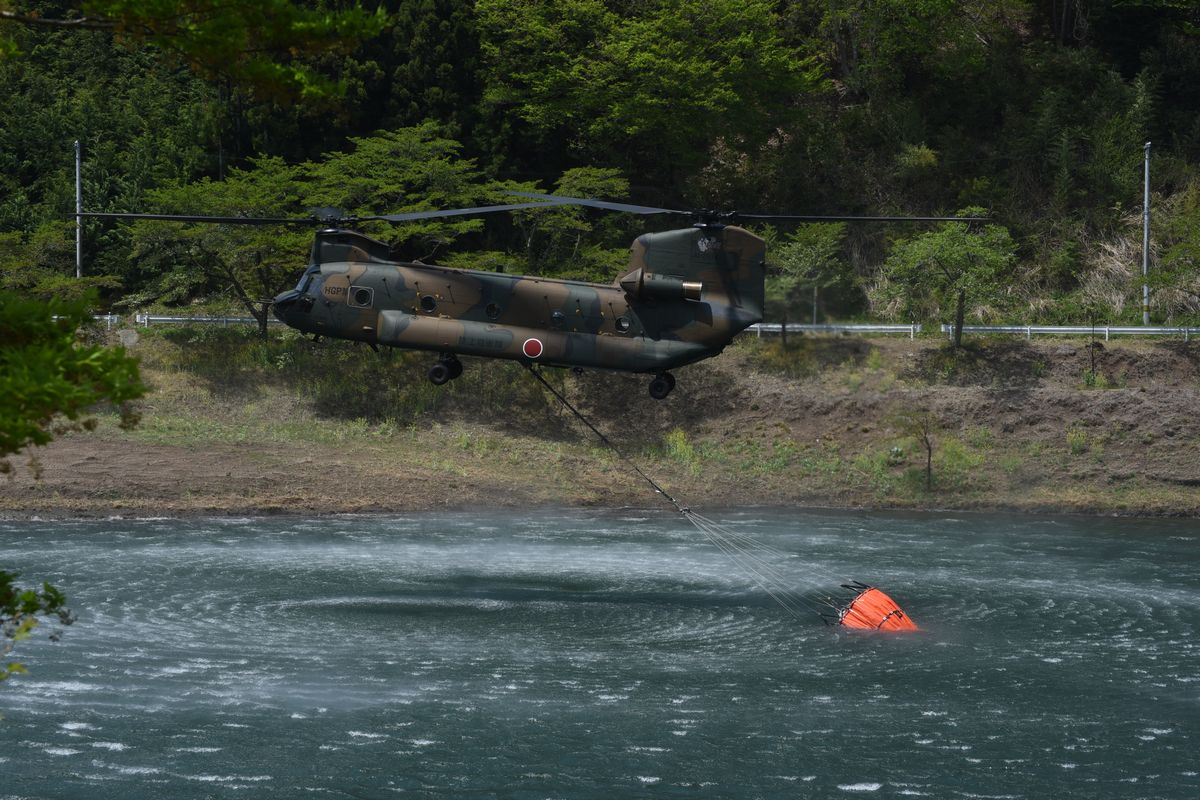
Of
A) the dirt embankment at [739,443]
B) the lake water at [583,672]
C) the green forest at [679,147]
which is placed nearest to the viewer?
the lake water at [583,672]

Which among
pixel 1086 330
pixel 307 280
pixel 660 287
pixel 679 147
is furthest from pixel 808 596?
pixel 679 147

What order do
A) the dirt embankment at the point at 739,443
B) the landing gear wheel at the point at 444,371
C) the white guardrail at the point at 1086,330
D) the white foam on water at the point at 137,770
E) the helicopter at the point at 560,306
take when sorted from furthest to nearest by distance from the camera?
the white guardrail at the point at 1086,330 < the dirt embankment at the point at 739,443 < the landing gear wheel at the point at 444,371 < the helicopter at the point at 560,306 < the white foam on water at the point at 137,770

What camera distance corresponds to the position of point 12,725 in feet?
78.9

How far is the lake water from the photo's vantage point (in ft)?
71.6

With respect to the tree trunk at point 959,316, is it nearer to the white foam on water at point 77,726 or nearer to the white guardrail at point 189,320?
the white guardrail at point 189,320

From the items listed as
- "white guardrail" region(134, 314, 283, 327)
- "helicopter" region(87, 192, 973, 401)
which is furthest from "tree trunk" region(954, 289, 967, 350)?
"helicopter" region(87, 192, 973, 401)

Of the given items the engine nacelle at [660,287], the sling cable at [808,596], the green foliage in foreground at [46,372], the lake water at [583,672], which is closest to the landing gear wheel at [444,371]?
the sling cable at [808,596]

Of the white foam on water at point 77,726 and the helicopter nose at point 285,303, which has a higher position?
the helicopter nose at point 285,303

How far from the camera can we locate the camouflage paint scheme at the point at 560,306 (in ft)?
95.7

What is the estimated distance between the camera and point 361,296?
97.9ft

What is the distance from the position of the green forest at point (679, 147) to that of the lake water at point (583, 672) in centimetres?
1661

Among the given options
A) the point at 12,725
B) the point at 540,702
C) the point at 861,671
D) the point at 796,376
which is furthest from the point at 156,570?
the point at 796,376

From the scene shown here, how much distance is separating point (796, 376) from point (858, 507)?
8.77 meters

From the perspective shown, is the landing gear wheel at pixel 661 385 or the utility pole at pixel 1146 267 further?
the utility pole at pixel 1146 267
